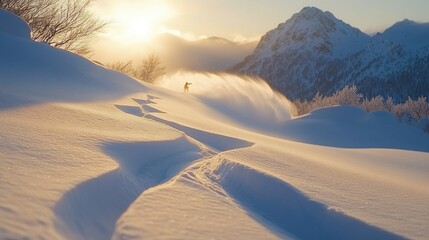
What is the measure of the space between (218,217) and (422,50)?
187 m

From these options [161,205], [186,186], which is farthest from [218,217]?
[186,186]

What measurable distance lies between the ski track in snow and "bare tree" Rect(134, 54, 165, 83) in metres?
30.0

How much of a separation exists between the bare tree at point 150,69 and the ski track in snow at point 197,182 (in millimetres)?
30025

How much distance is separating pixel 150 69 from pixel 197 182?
1263 inches

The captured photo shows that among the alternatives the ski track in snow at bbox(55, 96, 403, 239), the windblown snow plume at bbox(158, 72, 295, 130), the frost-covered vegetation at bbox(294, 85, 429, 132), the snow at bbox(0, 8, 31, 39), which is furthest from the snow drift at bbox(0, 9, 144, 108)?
the frost-covered vegetation at bbox(294, 85, 429, 132)

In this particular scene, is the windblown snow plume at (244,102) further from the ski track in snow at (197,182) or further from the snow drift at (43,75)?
the ski track in snow at (197,182)

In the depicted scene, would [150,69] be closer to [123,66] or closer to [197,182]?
[123,66]

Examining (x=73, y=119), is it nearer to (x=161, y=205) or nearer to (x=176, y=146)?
(x=176, y=146)

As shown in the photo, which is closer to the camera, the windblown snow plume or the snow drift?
the snow drift

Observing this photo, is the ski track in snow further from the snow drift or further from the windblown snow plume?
the windblown snow plume

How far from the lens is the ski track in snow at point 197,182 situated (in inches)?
95.8

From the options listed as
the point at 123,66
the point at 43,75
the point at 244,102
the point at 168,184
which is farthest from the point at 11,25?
the point at 123,66

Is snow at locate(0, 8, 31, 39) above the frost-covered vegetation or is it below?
below

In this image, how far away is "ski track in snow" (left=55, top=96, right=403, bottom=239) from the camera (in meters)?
2.43
